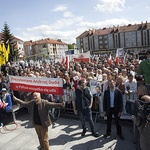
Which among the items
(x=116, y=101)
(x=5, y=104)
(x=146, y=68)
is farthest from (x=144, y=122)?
(x=5, y=104)

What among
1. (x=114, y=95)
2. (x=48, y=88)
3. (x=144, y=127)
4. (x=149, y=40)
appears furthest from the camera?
(x=149, y=40)

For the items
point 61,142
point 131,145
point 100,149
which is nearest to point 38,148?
point 61,142

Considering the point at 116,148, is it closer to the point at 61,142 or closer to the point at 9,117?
the point at 61,142

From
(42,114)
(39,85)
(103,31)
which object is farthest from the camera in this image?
(103,31)

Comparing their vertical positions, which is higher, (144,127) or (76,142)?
(144,127)

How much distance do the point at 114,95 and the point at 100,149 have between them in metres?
1.53

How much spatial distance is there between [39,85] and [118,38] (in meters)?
97.8

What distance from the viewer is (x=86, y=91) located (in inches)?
242

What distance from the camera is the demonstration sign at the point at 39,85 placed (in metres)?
6.60

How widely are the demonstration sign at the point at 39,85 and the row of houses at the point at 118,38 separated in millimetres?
84965

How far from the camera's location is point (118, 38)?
100 meters

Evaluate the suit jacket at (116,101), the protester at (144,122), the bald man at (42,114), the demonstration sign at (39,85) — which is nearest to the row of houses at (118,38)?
the demonstration sign at (39,85)

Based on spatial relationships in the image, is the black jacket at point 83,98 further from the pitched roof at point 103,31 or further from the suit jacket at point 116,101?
the pitched roof at point 103,31

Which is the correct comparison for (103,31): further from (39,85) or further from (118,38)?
(39,85)
